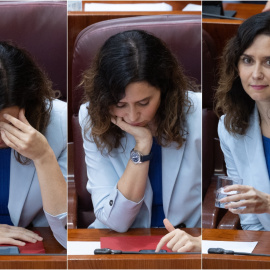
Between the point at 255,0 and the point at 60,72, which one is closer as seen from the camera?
the point at 60,72

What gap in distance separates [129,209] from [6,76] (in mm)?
351

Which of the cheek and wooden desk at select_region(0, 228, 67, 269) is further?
the cheek

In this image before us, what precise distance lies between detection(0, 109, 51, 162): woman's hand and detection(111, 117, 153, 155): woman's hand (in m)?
0.18

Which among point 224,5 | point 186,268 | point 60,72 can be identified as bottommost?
point 186,268

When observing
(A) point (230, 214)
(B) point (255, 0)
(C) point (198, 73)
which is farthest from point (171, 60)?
(B) point (255, 0)

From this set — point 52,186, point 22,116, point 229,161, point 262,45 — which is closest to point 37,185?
point 52,186

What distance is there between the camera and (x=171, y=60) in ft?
3.85

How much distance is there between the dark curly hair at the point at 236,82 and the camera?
107cm

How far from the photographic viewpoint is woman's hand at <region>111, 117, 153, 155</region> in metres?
1.18

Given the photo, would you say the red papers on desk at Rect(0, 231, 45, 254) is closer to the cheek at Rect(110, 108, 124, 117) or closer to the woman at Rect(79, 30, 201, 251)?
the woman at Rect(79, 30, 201, 251)

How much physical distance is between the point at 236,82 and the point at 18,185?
446 mm

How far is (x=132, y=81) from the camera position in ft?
3.73

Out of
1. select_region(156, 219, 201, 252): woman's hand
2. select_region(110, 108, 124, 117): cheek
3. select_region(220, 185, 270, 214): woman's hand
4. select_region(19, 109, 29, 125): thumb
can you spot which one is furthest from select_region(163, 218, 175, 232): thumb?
select_region(19, 109, 29, 125): thumb

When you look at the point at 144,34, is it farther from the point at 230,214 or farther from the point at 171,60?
the point at 230,214
